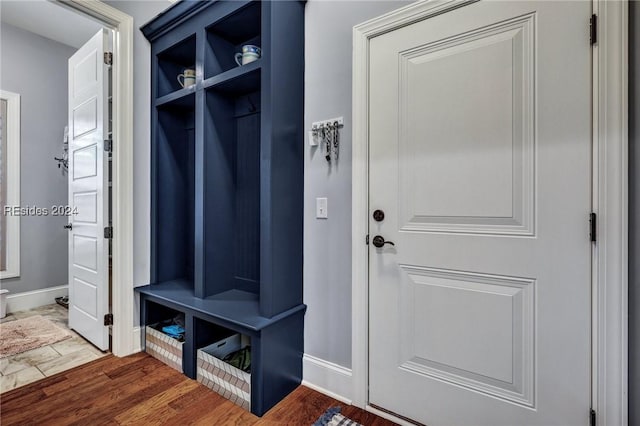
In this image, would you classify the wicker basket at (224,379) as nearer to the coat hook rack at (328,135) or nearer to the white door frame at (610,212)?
the coat hook rack at (328,135)

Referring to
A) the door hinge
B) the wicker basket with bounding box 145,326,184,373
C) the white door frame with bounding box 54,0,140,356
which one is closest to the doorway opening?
the door hinge

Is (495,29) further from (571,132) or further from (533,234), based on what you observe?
(533,234)

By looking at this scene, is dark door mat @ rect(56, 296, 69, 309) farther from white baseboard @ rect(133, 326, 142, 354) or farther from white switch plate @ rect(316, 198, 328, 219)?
white switch plate @ rect(316, 198, 328, 219)

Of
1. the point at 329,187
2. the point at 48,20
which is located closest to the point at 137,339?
the point at 329,187

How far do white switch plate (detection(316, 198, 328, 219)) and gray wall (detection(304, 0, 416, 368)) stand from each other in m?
0.02

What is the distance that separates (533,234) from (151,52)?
8.70 ft

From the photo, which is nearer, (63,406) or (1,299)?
(63,406)

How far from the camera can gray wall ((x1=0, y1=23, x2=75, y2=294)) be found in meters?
3.15

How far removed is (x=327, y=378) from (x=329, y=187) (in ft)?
3.48

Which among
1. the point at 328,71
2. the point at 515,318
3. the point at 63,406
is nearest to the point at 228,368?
the point at 63,406

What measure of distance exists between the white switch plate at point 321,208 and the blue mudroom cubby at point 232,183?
11 centimetres

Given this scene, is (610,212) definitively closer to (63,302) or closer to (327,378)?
(327,378)

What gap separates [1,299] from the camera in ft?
9.66

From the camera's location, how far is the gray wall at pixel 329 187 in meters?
1.70
